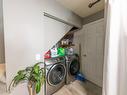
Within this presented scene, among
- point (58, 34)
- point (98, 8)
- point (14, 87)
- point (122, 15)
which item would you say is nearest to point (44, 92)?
point (14, 87)

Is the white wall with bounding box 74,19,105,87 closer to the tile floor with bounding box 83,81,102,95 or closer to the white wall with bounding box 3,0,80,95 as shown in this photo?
the tile floor with bounding box 83,81,102,95

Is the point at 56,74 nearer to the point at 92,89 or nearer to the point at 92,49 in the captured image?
the point at 92,89

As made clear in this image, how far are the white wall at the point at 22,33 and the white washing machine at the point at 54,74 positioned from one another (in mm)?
368

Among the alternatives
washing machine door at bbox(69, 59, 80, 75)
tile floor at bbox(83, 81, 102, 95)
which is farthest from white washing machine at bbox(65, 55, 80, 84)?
tile floor at bbox(83, 81, 102, 95)

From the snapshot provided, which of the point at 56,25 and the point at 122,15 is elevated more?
the point at 56,25

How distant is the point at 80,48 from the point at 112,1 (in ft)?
7.54

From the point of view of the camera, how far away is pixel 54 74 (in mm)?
2229

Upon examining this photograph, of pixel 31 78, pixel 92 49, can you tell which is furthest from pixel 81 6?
pixel 31 78

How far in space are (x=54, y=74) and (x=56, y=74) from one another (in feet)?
0.25

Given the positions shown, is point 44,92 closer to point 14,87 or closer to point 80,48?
point 14,87

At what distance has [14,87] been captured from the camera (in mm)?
1543

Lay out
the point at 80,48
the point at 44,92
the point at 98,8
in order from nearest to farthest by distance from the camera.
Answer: the point at 44,92 < the point at 98,8 < the point at 80,48

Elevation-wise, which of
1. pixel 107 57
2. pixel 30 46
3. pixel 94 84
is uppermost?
pixel 30 46

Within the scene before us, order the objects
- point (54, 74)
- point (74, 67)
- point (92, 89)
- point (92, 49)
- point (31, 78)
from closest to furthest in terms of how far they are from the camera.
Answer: point (31, 78) < point (54, 74) < point (92, 89) < point (92, 49) < point (74, 67)
